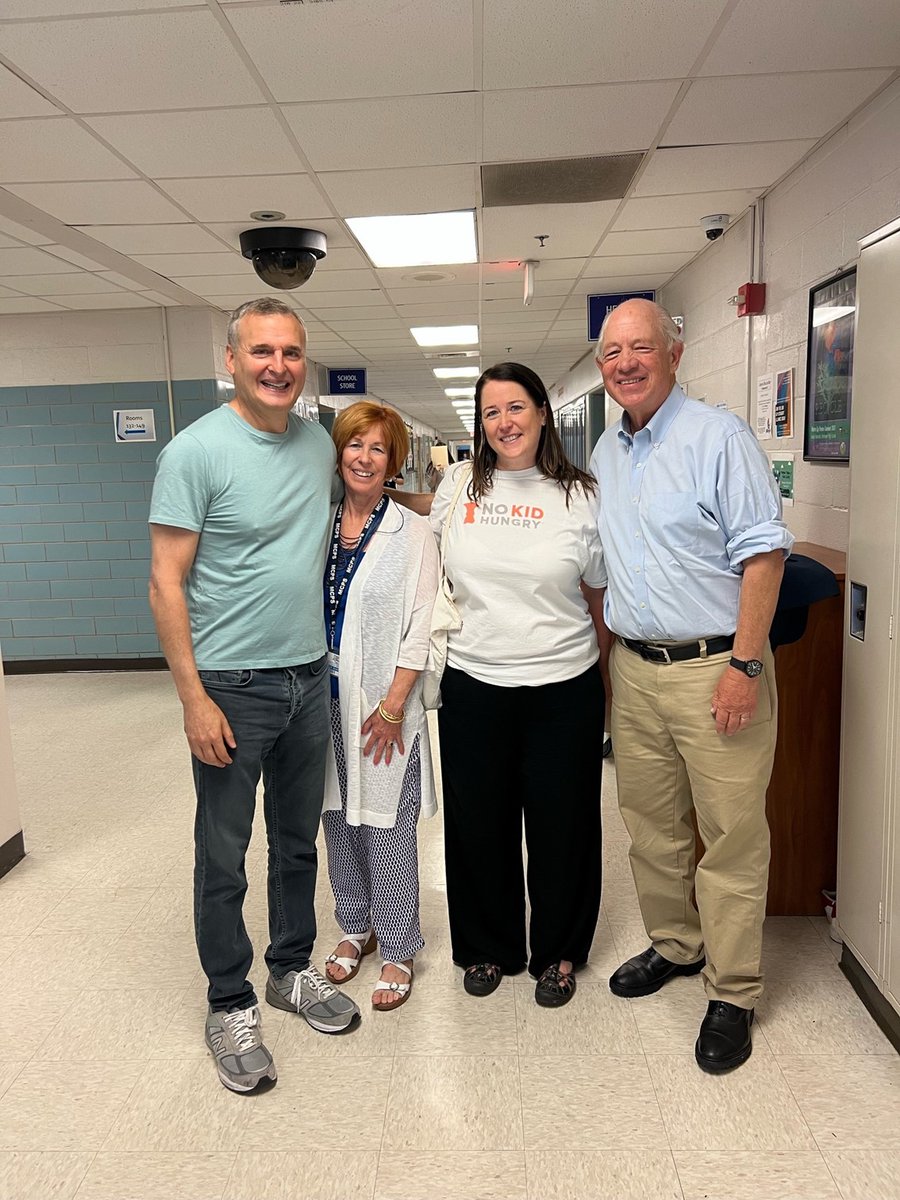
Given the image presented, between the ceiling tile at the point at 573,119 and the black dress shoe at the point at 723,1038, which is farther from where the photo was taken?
the ceiling tile at the point at 573,119

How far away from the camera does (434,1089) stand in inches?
77.1

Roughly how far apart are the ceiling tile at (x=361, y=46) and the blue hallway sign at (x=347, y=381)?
22.9 feet

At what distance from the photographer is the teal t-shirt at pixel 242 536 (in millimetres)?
1894

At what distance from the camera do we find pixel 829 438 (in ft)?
10.5

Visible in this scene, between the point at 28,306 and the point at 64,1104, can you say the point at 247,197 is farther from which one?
the point at 64,1104

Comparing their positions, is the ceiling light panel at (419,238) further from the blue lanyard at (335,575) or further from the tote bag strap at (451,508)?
the blue lanyard at (335,575)

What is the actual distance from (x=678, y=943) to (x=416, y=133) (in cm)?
291

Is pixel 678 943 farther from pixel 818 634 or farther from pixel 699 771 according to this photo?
pixel 818 634

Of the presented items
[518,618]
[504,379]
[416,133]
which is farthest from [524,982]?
[416,133]

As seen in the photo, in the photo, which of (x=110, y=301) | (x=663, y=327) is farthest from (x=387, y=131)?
(x=110, y=301)

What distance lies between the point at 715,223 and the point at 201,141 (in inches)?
102

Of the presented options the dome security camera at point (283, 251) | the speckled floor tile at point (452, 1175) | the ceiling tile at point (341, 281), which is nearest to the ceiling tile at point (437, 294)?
the ceiling tile at point (341, 281)

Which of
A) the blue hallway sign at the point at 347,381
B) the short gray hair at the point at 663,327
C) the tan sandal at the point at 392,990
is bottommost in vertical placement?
the tan sandal at the point at 392,990

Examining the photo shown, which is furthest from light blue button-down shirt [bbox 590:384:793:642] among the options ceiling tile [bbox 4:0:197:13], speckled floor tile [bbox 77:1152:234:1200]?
ceiling tile [bbox 4:0:197:13]
